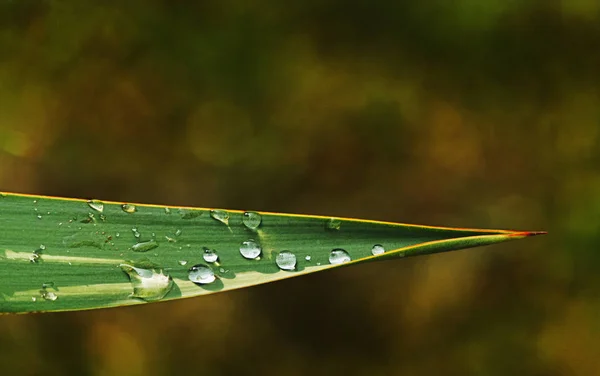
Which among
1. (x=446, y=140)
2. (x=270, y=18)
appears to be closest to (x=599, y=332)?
(x=446, y=140)

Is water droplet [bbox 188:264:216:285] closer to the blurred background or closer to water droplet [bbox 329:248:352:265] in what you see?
water droplet [bbox 329:248:352:265]

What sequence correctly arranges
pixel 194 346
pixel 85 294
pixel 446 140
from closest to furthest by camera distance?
pixel 85 294 < pixel 194 346 < pixel 446 140

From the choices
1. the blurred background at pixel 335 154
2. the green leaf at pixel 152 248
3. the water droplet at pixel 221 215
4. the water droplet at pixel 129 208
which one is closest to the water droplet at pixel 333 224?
the green leaf at pixel 152 248

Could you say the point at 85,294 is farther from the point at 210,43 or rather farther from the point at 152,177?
the point at 210,43

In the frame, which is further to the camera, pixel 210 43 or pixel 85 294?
pixel 210 43

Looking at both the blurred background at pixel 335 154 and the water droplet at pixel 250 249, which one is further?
the blurred background at pixel 335 154

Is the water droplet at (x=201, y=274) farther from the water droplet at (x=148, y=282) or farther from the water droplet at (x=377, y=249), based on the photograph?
the water droplet at (x=377, y=249)

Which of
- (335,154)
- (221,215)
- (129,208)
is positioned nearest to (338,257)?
(221,215)
